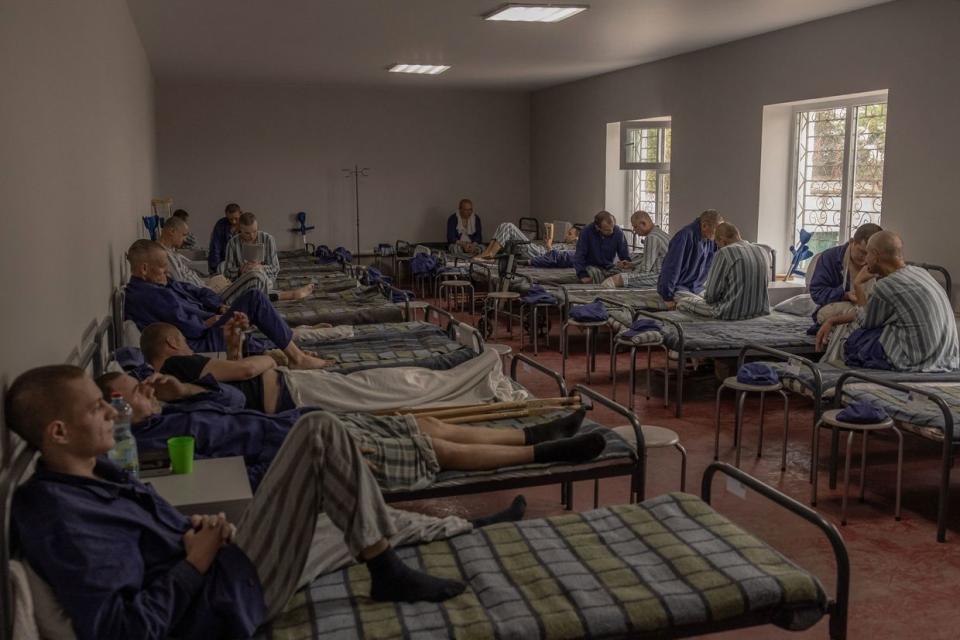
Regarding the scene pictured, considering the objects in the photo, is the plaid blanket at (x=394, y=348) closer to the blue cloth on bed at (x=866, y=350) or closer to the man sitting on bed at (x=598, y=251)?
the blue cloth on bed at (x=866, y=350)

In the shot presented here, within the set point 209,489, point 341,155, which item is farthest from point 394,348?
point 341,155

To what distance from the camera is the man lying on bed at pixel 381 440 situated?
11.0 ft

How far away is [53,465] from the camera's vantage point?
2152 millimetres

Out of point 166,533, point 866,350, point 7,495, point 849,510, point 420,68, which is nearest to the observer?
point 7,495

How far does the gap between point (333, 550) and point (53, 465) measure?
2.85 ft

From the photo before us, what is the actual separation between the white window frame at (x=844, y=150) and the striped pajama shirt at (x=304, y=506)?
6.38m

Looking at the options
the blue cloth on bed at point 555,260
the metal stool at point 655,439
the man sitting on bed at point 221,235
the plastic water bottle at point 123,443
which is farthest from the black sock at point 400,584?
the blue cloth on bed at point 555,260

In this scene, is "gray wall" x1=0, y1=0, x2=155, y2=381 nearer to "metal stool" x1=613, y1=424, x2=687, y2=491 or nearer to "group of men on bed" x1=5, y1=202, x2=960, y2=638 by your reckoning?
"group of men on bed" x1=5, y1=202, x2=960, y2=638

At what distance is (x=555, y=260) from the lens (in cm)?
1073

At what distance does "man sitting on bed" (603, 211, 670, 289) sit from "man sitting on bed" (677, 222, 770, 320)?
6.04 ft

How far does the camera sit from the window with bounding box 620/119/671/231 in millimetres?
10633

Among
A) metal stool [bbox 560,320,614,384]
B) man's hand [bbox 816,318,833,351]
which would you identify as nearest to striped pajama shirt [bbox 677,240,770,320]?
metal stool [bbox 560,320,614,384]

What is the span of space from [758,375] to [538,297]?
344 cm

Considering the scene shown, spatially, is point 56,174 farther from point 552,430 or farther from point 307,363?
point 552,430
